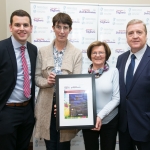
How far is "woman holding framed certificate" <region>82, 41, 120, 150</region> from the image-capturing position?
1718 millimetres

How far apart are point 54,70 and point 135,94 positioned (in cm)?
79

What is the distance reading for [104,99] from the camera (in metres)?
1.74

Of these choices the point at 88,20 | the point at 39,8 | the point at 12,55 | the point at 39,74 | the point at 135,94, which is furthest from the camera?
the point at 88,20

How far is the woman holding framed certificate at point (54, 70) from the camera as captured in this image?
1.80 m

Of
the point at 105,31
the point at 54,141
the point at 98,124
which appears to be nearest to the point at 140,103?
the point at 98,124

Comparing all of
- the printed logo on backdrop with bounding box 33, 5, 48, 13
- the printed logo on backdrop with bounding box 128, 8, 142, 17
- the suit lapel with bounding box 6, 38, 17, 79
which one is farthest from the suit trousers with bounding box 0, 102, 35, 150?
the printed logo on backdrop with bounding box 128, 8, 142, 17

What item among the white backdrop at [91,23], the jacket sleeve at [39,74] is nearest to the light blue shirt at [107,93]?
the jacket sleeve at [39,74]

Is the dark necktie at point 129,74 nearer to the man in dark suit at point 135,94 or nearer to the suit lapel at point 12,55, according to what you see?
the man in dark suit at point 135,94

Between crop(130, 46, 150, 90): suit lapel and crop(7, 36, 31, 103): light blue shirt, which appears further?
crop(7, 36, 31, 103): light blue shirt

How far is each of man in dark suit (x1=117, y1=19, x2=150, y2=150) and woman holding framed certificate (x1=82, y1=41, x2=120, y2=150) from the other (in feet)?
0.25

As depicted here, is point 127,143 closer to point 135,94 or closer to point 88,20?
point 135,94

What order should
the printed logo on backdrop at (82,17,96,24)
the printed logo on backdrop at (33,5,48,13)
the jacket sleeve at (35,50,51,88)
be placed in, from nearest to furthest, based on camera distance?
1. the jacket sleeve at (35,50,51,88)
2. the printed logo on backdrop at (33,5,48,13)
3. the printed logo on backdrop at (82,17,96,24)

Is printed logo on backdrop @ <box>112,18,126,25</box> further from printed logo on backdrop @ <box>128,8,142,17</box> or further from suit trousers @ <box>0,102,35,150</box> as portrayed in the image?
suit trousers @ <box>0,102,35,150</box>

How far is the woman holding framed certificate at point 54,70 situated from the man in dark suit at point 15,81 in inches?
4.5
